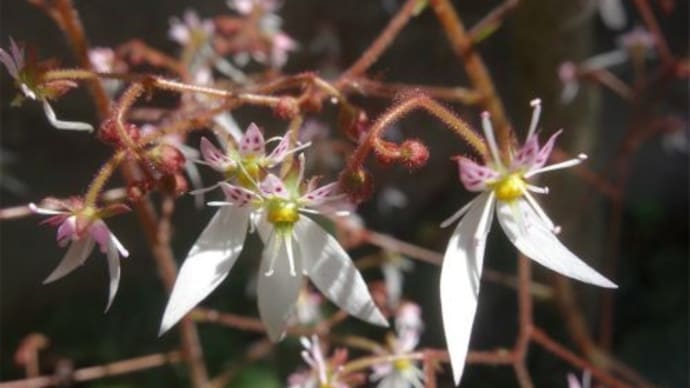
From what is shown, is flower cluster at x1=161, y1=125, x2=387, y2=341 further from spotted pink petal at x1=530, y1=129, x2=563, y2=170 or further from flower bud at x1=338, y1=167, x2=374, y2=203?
spotted pink petal at x1=530, y1=129, x2=563, y2=170

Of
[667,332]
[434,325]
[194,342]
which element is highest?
[194,342]

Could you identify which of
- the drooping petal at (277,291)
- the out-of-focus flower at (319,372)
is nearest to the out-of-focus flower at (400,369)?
the out-of-focus flower at (319,372)

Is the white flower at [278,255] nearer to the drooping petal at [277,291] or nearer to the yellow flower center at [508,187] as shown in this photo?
the drooping petal at [277,291]

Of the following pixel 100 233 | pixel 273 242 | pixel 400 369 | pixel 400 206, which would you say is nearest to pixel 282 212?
pixel 273 242

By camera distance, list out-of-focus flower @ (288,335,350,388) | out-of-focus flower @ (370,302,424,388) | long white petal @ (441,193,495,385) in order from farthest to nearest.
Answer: out-of-focus flower @ (370,302,424,388), out-of-focus flower @ (288,335,350,388), long white petal @ (441,193,495,385)

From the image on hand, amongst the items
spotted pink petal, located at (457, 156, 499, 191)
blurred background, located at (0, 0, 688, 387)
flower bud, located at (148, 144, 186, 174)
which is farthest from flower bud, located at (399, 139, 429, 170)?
blurred background, located at (0, 0, 688, 387)

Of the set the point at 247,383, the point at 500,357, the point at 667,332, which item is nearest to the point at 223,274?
the point at 500,357

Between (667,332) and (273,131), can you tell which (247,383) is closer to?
(273,131)
